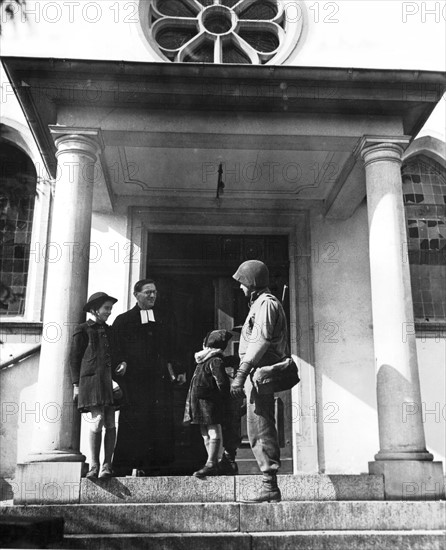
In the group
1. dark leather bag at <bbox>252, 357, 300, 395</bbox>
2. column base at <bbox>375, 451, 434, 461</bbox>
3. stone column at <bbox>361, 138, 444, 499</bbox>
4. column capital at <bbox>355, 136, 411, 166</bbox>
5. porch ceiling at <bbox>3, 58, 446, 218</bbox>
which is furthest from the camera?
column capital at <bbox>355, 136, 411, 166</bbox>

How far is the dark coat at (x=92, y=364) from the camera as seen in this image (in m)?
6.17

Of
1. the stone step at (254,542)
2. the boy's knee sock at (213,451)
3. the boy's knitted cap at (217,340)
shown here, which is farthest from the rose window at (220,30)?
the stone step at (254,542)

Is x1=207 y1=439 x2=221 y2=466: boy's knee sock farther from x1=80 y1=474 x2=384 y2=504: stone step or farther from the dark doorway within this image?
the dark doorway

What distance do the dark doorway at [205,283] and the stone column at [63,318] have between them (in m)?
2.48

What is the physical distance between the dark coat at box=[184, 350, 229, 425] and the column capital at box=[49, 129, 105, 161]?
2912mm

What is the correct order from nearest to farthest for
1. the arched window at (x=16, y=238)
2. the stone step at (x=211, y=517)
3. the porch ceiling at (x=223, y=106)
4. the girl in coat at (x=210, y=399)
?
the stone step at (x=211, y=517) → the girl in coat at (x=210, y=399) → the porch ceiling at (x=223, y=106) → the arched window at (x=16, y=238)

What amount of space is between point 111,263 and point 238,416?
A: 388 cm

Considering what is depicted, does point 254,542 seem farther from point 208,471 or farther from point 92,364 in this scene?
point 92,364

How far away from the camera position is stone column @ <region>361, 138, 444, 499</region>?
644 cm

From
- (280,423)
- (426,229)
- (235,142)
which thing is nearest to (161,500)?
(280,423)

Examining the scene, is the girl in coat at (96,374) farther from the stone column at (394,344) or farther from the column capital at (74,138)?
the stone column at (394,344)

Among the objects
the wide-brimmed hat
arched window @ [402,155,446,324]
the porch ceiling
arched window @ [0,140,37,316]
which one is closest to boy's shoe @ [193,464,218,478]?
the wide-brimmed hat

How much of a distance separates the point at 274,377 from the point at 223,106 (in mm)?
3526

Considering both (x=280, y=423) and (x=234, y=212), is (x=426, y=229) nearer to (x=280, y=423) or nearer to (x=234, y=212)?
(x=234, y=212)
